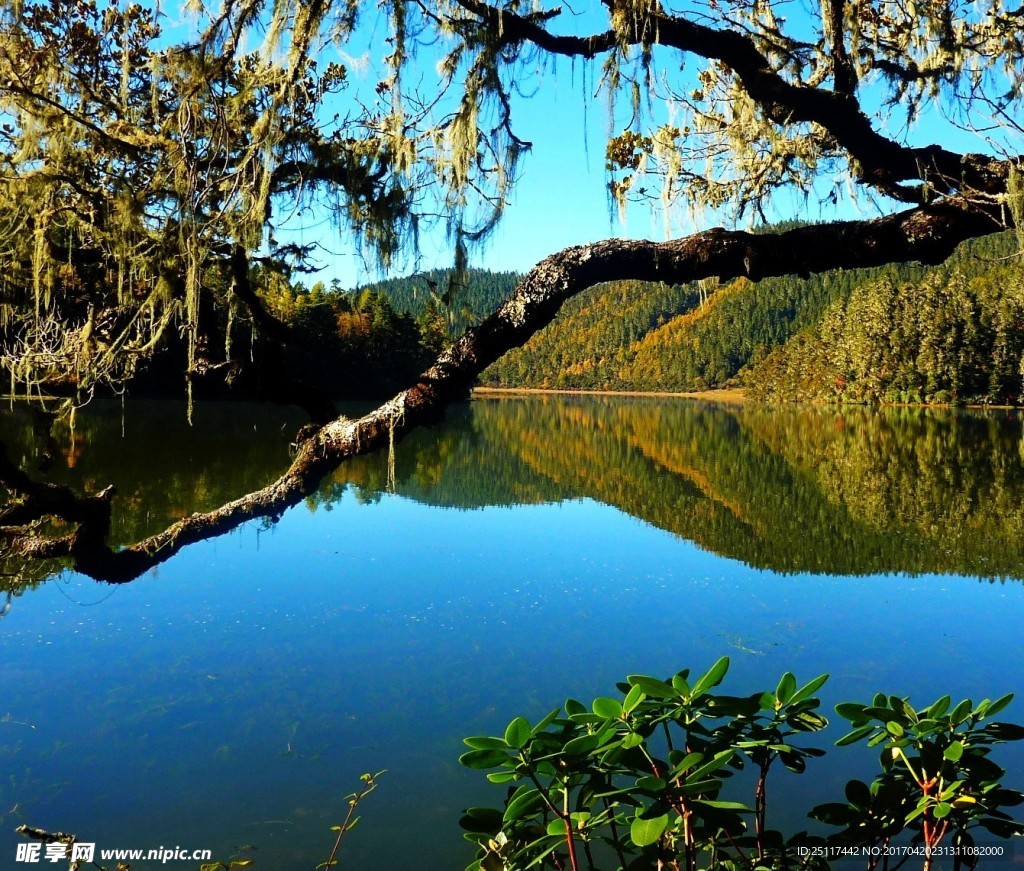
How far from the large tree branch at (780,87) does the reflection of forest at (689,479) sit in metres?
2.39

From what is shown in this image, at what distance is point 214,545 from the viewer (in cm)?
1124

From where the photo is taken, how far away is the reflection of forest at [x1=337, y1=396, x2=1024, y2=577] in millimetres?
12078

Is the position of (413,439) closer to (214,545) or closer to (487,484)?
(487,484)

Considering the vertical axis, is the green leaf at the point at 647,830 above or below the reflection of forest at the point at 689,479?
above

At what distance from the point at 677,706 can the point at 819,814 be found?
42cm

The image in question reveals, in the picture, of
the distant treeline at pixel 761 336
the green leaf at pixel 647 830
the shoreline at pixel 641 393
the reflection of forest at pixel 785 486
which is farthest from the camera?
the shoreline at pixel 641 393

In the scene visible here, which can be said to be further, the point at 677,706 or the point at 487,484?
the point at 487,484

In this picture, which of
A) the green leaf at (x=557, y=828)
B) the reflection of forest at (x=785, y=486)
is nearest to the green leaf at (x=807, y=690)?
the green leaf at (x=557, y=828)

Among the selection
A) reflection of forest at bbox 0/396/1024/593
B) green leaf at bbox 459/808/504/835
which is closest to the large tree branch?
green leaf at bbox 459/808/504/835

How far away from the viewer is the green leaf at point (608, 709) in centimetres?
154

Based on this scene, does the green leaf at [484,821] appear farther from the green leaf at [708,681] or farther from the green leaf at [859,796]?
the green leaf at [859,796]

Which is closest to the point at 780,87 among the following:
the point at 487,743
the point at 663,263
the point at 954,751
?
the point at 663,263

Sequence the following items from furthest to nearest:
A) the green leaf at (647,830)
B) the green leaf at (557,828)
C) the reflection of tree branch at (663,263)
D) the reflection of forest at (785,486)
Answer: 1. the reflection of forest at (785,486)
2. the reflection of tree branch at (663,263)
3. the green leaf at (557,828)
4. the green leaf at (647,830)

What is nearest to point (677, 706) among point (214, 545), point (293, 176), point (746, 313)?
point (293, 176)
